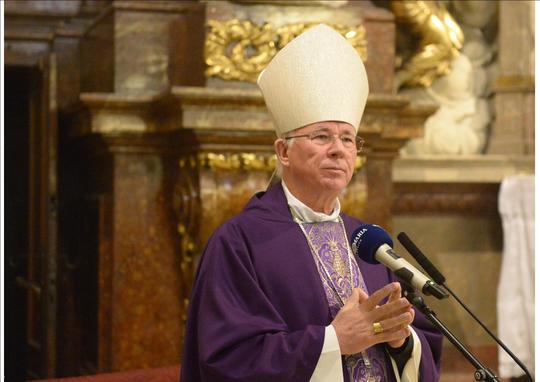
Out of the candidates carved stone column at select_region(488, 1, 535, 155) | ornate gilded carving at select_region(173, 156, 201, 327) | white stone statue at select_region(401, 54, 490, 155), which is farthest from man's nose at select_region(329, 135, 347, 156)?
carved stone column at select_region(488, 1, 535, 155)

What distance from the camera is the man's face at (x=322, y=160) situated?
2.92 metres

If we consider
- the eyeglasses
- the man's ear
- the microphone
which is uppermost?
the eyeglasses

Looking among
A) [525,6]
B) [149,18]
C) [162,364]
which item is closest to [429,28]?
[525,6]

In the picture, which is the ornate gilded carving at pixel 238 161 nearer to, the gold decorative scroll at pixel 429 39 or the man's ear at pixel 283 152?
the gold decorative scroll at pixel 429 39

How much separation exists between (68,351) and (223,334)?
10.1 ft

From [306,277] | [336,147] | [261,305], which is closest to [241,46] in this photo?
[336,147]

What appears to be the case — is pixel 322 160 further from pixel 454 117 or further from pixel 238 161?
pixel 454 117

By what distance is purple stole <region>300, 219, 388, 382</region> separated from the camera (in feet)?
9.61

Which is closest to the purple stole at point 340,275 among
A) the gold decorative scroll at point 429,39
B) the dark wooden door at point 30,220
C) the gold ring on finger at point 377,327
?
the gold ring on finger at point 377,327

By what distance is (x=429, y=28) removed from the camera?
18.7 ft

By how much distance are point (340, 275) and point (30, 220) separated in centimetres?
302

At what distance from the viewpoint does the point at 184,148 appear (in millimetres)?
4812

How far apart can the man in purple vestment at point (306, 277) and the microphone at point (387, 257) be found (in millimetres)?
79

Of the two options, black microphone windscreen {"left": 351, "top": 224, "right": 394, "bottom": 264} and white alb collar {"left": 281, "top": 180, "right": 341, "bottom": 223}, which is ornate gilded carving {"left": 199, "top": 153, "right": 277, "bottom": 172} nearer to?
white alb collar {"left": 281, "top": 180, "right": 341, "bottom": 223}
